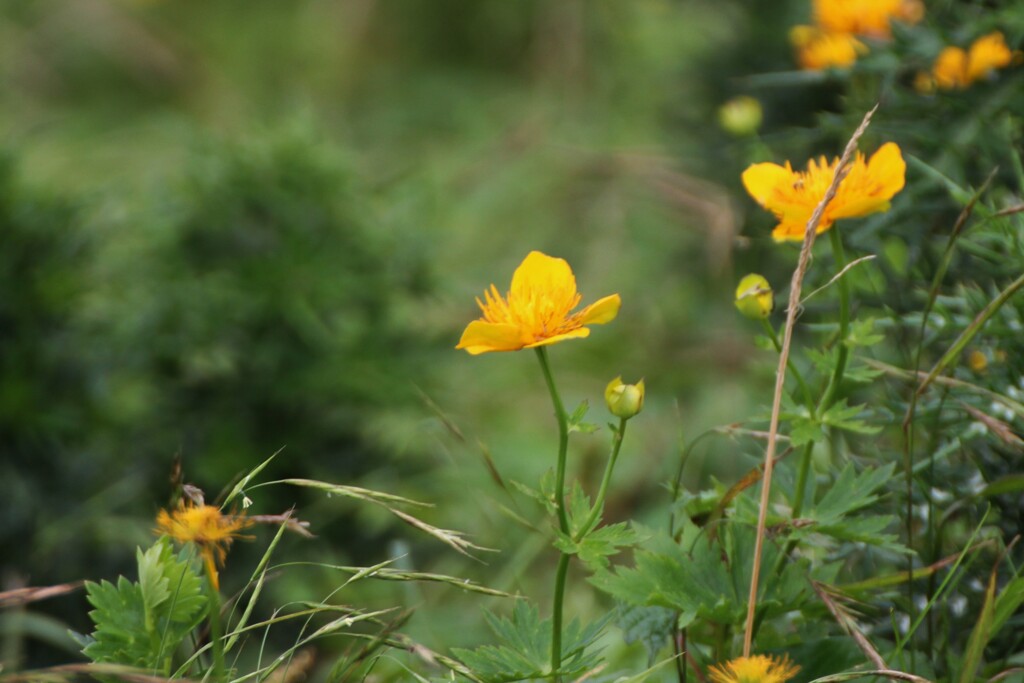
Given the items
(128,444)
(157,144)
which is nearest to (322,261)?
(128,444)

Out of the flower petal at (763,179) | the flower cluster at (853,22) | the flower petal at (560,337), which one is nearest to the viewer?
the flower petal at (560,337)

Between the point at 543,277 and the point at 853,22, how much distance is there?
2.88 ft

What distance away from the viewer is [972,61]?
1.18m

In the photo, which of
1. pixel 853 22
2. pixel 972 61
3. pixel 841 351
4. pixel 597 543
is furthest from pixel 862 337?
pixel 853 22

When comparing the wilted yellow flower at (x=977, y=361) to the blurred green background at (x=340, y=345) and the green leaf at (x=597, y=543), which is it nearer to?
the blurred green background at (x=340, y=345)

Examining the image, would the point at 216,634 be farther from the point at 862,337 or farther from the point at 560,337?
the point at 862,337

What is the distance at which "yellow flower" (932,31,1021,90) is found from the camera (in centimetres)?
116

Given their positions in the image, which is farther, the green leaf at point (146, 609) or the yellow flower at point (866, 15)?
the yellow flower at point (866, 15)

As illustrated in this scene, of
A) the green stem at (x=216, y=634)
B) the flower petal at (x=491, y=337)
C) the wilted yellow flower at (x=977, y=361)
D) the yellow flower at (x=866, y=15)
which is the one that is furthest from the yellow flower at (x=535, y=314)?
the yellow flower at (x=866, y=15)

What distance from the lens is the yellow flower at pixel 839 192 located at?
0.73 m

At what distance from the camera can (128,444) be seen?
150cm

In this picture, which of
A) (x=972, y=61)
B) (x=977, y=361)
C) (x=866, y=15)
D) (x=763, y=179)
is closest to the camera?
(x=763, y=179)

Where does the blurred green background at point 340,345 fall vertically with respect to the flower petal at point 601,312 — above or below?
below

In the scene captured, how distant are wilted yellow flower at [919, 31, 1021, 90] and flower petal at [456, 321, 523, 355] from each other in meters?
0.79
